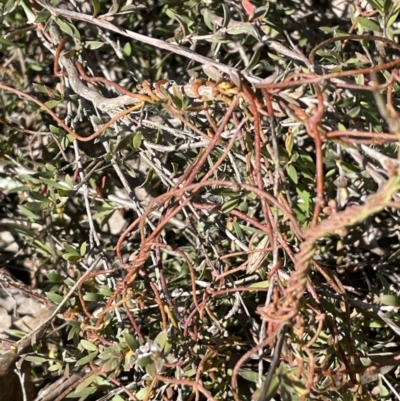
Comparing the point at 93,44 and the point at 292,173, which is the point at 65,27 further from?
the point at 292,173

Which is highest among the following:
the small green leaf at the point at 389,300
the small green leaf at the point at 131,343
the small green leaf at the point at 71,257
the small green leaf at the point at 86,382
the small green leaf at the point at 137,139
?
the small green leaf at the point at 137,139

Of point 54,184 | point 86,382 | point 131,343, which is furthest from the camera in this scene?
point 54,184

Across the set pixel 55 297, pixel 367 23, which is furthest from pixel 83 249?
pixel 367 23

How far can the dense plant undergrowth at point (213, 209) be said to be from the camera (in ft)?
4.26

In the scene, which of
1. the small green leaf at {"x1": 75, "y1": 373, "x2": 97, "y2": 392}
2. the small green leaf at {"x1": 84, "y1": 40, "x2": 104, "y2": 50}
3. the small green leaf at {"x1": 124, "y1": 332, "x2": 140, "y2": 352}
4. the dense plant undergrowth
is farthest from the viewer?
the small green leaf at {"x1": 84, "y1": 40, "x2": 104, "y2": 50}

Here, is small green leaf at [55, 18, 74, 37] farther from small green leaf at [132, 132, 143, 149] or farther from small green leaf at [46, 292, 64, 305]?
small green leaf at [46, 292, 64, 305]

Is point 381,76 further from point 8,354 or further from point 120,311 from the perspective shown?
point 8,354

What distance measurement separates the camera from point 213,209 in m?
1.55

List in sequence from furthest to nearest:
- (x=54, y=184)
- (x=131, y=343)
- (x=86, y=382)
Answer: (x=54, y=184) → (x=86, y=382) → (x=131, y=343)

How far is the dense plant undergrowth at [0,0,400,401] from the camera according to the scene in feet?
4.26

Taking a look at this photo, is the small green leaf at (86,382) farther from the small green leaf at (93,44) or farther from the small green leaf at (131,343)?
the small green leaf at (93,44)

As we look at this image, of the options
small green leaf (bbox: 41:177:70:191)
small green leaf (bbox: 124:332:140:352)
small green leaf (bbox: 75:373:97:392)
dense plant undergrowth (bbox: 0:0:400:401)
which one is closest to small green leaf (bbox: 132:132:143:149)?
dense plant undergrowth (bbox: 0:0:400:401)

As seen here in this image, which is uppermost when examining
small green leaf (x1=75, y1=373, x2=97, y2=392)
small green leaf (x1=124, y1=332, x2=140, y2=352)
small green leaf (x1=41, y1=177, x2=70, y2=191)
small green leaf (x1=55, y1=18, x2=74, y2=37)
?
small green leaf (x1=55, y1=18, x2=74, y2=37)

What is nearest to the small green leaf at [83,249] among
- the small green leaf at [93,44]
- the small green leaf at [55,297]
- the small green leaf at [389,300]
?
the small green leaf at [55,297]
